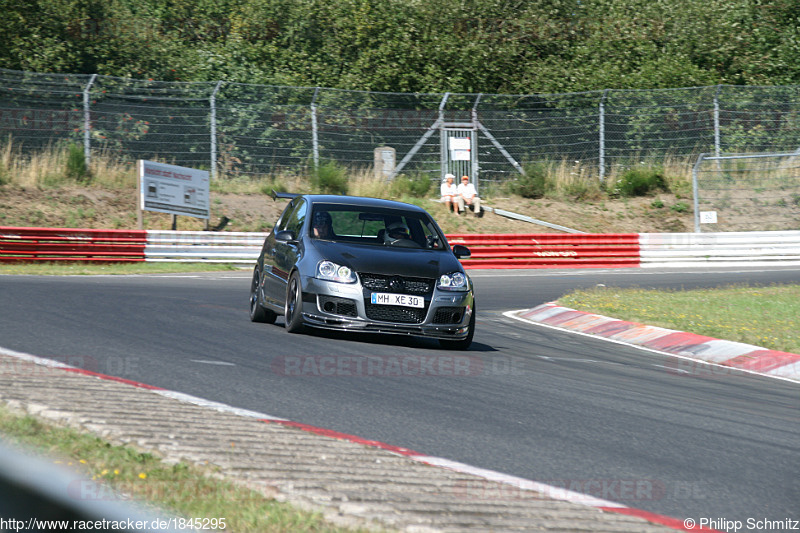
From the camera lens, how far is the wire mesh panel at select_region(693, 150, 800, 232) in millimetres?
30594

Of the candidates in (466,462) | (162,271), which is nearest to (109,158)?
(162,271)

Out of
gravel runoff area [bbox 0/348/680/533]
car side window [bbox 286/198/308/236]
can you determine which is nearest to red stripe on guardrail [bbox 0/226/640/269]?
car side window [bbox 286/198/308/236]

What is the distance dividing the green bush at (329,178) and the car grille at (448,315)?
19.9 m

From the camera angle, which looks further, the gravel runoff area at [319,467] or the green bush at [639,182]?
the green bush at [639,182]

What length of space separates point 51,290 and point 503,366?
24.2ft

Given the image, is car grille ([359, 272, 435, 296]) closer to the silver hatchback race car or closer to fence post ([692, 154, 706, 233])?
the silver hatchback race car

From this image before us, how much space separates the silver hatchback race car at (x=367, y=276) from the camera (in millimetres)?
9867

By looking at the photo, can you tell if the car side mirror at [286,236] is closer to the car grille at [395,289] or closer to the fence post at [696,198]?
the car grille at [395,289]

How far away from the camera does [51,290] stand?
13.7 metres

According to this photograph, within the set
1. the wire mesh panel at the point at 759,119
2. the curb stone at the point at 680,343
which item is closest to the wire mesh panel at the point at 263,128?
the wire mesh panel at the point at 759,119

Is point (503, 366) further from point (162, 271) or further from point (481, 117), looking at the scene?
point (481, 117)

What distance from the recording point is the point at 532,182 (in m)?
32.7

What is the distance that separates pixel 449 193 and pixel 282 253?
19.7m

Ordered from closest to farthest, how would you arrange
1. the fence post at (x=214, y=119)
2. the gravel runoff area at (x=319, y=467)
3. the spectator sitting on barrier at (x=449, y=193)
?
the gravel runoff area at (x=319, y=467), the fence post at (x=214, y=119), the spectator sitting on barrier at (x=449, y=193)
